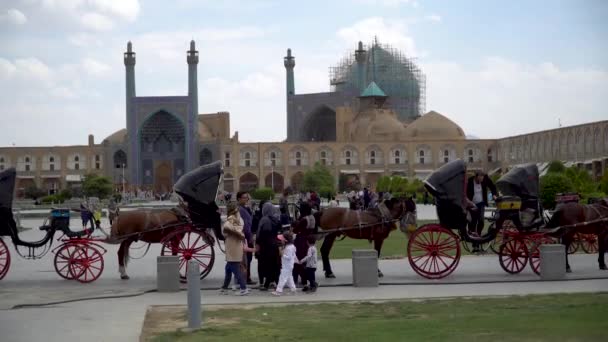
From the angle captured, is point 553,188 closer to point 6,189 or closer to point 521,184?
point 521,184

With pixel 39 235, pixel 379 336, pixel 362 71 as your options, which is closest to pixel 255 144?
pixel 362 71

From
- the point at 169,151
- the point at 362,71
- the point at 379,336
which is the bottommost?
the point at 379,336

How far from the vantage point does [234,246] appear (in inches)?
422

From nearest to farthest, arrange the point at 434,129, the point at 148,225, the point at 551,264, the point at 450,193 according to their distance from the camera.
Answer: the point at 551,264, the point at 450,193, the point at 148,225, the point at 434,129

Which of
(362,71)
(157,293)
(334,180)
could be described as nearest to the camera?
(157,293)

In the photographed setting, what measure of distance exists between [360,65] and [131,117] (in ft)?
67.0

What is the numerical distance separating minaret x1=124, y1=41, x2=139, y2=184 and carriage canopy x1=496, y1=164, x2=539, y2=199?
57.3m

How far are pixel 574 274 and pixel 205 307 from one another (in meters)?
5.10

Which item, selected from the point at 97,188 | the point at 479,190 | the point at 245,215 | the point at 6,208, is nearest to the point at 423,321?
the point at 245,215

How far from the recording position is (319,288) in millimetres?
11141

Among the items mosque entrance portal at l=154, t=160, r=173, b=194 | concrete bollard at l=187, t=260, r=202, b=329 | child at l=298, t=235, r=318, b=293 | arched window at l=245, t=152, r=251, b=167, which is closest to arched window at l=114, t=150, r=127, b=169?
mosque entrance portal at l=154, t=160, r=173, b=194

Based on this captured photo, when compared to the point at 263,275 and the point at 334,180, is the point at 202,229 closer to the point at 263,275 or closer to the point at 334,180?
the point at 263,275

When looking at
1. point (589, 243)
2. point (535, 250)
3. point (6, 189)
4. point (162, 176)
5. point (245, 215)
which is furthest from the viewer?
point (162, 176)

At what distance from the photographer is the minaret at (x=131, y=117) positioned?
67.8 m
